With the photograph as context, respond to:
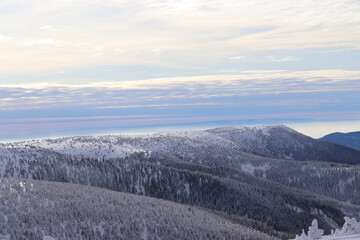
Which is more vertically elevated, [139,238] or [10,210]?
[10,210]

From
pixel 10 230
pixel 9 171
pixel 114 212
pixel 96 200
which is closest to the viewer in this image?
pixel 10 230

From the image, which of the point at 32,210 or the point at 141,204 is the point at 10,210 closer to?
the point at 32,210

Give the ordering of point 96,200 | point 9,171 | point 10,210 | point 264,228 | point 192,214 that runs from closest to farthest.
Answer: point 10,210 → point 96,200 → point 192,214 → point 264,228 → point 9,171

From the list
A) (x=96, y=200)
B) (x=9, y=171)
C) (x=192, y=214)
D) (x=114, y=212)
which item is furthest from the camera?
(x=9, y=171)

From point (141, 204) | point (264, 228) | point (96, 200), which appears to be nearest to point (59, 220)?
point (96, 200)

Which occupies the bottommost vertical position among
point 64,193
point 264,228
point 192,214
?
point 264,228

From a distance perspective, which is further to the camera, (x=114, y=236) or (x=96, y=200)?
(x=96, y=200)

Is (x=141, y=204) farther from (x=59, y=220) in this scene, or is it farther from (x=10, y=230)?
(x=10, y=230)

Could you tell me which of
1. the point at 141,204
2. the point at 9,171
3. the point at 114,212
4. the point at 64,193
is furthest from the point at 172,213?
the point at 9,171

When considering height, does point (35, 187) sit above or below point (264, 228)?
above
